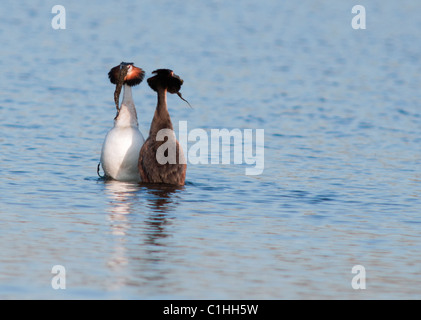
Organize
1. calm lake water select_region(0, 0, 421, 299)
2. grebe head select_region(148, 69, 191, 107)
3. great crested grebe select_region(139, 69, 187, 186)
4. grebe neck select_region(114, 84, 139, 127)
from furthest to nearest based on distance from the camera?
grebe neck select_region(114, 84, 139, 127), grebe head select_region(148, 69, 191, 107), great crested grebe select_region(139, 69, 187, 186), calm lake water select_region(0, 0, 421, 299)

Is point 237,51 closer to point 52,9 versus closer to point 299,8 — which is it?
point 52,9

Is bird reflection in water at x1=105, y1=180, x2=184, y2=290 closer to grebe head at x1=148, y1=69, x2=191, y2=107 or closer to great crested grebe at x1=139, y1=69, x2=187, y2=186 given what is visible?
great crested grebe at x1=139, y1=69, x2=187, y2=186

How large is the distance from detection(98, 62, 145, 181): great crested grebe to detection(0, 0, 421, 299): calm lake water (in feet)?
1.13

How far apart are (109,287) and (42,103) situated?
51.0ft

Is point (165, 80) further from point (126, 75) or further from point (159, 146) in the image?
point (159, 146)

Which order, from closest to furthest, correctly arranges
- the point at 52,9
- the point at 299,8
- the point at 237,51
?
the point at 237,51 < the point at 52,9 < the point at 299,8

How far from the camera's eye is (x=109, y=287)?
9.80 meters

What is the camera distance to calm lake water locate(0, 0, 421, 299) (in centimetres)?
1055

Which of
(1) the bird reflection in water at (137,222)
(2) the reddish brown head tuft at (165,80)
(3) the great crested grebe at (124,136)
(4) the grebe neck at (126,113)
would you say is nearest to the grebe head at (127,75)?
(3) the great crested grebe at (124,136)


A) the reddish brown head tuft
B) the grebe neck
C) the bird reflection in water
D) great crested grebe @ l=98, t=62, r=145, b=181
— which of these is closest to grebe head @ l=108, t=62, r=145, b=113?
great crested grebe @ l=98, t=62, r=145, b=181

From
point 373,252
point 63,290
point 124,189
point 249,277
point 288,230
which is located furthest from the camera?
point 124,189

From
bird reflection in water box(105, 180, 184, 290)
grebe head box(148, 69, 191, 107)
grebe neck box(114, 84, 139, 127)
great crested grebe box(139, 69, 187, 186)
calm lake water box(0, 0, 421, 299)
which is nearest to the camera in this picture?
calm lake water box(0, 0, 421, 299)

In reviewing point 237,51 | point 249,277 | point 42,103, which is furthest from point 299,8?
point 249,277

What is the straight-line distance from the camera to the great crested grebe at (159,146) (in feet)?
50.5
